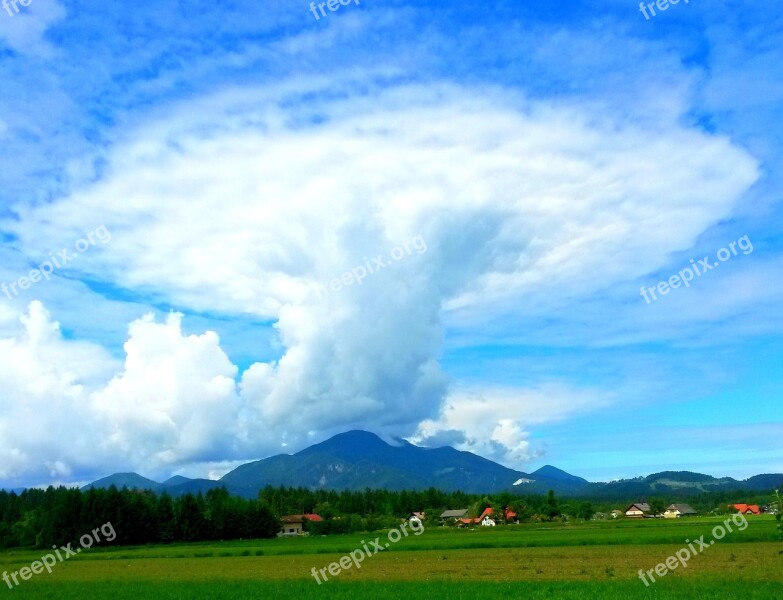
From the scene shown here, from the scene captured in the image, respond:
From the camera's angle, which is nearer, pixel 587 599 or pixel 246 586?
pixel 587 599

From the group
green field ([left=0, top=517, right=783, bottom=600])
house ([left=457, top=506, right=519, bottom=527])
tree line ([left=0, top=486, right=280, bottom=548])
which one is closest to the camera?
green field ([left=0, top=517, right=783, bottom=600])

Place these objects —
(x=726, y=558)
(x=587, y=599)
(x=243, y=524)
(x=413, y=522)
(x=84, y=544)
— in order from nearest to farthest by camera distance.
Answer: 1. (x=587, y=599)
2. (x=726, y=558)
3. (x=84, y=544)
4. (x=243, y=524)
5. (x=413, y=522)

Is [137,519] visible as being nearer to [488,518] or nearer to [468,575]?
[468,575]

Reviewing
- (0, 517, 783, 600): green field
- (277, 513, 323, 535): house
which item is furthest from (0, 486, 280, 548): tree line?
(0, 517, 783, 600): green field

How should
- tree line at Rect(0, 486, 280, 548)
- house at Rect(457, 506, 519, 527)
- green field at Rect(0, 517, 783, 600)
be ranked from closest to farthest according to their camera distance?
green field at Rect(0, 517, 783, 600)
tree line at Rect(0, 486, 280, 548)
house at Rect(457, 506, 519, 527)

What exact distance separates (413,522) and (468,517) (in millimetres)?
21133

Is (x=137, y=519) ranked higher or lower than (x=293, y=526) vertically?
higher

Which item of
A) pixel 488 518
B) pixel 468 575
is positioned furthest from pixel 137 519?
pixel 488 518

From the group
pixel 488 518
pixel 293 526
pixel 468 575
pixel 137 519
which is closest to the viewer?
pixel 468 575

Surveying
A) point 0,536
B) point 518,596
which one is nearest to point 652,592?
point 518,596

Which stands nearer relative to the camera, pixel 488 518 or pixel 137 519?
pixel 137 519

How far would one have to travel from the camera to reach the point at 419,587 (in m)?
37.2

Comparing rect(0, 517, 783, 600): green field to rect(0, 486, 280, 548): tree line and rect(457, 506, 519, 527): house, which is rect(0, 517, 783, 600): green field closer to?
rect(0, 486, 280, 548): tree line

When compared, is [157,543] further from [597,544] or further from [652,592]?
[652,592]
